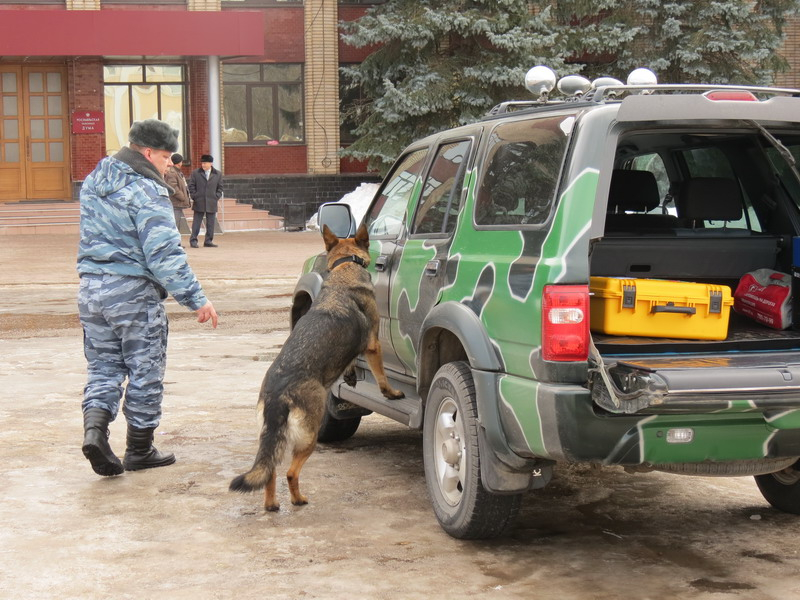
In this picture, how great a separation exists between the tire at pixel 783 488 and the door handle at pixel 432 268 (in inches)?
75.8

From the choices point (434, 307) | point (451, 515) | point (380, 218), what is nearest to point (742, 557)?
point (451, 515)

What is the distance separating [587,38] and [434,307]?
81.5 ft

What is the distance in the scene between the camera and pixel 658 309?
196 inches

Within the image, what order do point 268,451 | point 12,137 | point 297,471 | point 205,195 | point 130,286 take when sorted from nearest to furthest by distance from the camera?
point 268,451 → point 297,471 → point 130,286 → point 205,195 → point 12,137

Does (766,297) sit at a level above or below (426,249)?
below

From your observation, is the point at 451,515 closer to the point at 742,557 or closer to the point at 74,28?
the point at 742,557

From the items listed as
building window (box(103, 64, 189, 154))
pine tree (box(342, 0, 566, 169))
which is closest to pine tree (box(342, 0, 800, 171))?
pine tree (box(342, 0, 566, 169))

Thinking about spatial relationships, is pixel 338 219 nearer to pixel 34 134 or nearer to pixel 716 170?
pixel 716 170

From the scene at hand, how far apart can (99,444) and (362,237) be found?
1779mm

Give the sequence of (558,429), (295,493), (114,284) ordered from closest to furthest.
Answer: (558,429) < (295,493) < (114,284)

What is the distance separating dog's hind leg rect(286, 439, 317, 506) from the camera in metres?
5.75

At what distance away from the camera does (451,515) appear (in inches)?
→ 208

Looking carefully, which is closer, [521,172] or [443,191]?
[521,172]

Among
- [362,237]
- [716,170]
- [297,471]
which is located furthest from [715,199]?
[297,471]
